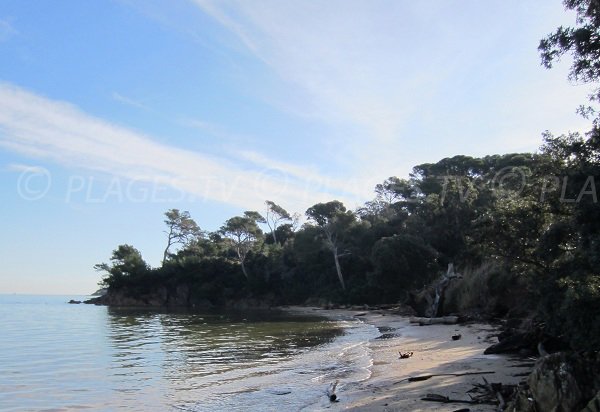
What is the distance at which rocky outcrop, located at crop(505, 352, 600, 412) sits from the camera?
5754mm

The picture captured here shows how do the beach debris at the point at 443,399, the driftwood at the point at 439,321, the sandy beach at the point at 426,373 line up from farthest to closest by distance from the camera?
the driftwood at the point at 439,321 → the sandy beach at the point at 426,373 → the beach debris at the point at 443,399

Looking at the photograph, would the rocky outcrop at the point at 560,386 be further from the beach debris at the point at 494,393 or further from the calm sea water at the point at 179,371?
the calm sea water at the point at 179,371

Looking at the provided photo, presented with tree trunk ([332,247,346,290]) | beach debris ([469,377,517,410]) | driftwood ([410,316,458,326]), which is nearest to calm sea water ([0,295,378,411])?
beach debris ([469,377,517,410])

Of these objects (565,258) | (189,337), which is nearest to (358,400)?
(565,258)

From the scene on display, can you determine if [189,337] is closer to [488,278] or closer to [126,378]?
[126,378]

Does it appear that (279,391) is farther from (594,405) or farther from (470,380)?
(594,405)

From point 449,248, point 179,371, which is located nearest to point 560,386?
point 179,371

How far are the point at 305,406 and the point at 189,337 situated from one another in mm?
16511

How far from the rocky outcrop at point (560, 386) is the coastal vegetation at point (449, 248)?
1434 millimetres

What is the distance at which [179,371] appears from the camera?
14.1 meters

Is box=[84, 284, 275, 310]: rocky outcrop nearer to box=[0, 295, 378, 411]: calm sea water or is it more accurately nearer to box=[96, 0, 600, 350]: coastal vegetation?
box=[96, 0, 600, 350]: coastal vegetation

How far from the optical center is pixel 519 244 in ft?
43.3

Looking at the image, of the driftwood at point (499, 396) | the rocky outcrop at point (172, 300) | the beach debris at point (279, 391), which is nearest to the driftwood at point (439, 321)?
the beach debris at point (279, 391)

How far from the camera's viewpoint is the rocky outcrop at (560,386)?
5754 mm
